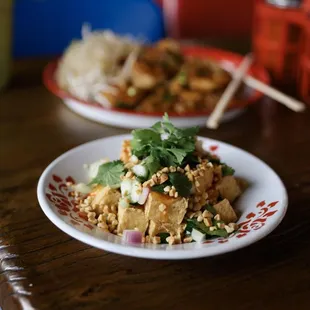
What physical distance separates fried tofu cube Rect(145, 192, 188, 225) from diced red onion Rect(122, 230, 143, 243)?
29mm

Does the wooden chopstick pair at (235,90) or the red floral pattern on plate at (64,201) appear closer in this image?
the red floral pattern on plate at (64,201)

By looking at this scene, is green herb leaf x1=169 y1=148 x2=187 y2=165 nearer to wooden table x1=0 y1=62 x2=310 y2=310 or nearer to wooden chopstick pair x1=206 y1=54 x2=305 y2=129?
wooden table x1=0 y1=62 x2=310 y2=310

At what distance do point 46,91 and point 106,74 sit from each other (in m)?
0.18

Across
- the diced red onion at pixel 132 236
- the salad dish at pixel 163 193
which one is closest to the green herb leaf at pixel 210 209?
the salad dish at pixel 163 193

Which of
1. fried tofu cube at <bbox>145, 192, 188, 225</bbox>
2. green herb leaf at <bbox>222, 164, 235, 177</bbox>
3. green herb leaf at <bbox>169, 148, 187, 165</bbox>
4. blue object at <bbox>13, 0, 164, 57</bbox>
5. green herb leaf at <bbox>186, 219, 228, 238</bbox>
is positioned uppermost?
green herb leaf at <bbox>169, 148, 187, 165</bbox>

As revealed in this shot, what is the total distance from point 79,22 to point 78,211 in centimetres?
137

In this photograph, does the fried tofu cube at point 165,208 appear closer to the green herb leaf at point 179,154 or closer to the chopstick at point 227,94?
the green herb leaf at point 179,154

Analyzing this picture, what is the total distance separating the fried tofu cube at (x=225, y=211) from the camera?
0.90 meters

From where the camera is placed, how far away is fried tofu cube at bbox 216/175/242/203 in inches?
37.0

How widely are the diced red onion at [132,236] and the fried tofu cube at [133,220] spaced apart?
1 centimetres

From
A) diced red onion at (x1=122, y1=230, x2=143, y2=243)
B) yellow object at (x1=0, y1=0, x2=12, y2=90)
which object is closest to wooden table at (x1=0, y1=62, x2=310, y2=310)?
diced red onion at (x1=122, y1=230, x2=143, y2=243)

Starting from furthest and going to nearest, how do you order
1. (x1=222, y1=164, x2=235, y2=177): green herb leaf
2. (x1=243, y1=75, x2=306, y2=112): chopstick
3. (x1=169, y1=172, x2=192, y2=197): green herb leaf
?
(x1=243, y1=75, x2=306, y2=112): chopstick < (x1=222, y1=164, x2=235, y2=177): green herb leaf < (x1=169, y1=172, x2=192, y2=197): green herb leaf

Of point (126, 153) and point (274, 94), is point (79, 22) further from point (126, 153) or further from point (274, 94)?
point (126, 153)

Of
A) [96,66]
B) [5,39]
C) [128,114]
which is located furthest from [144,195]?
[5,39]
